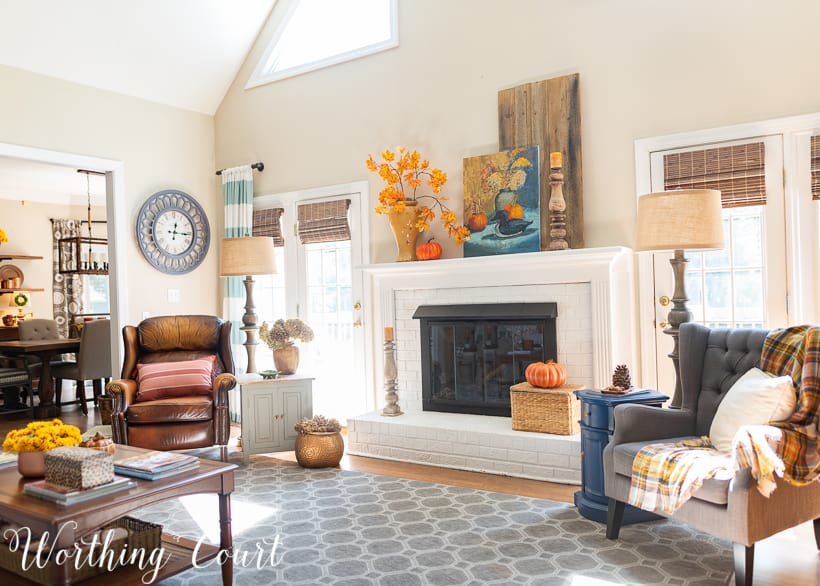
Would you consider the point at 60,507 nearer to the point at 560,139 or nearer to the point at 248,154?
the point at 560,139

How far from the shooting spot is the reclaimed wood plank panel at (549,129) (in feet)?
14.1

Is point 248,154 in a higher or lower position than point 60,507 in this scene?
higher

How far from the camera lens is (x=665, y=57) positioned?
4.00 meters

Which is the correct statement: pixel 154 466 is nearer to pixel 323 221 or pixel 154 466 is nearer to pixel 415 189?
pixel 415 189

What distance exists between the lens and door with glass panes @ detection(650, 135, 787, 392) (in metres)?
3.74

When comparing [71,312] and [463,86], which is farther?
[71,312]

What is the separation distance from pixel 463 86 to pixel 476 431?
8.13 ft

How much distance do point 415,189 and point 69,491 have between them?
331 centimetres

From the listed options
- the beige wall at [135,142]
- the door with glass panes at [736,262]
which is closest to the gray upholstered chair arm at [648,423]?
the door with glass panes at [736,262]

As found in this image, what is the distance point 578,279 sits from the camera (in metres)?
4.16

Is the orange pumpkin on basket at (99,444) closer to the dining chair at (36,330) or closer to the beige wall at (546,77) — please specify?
the beige wall at (546,77)

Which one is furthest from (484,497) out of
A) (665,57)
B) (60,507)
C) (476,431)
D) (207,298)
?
(207,298)

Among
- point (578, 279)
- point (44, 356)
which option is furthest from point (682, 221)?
point (44, 356)

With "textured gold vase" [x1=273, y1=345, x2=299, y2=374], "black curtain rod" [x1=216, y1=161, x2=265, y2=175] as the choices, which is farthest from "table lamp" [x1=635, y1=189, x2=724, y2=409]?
"black curtain rod" [x1=216, y1=161, x2=265, y2=175]
